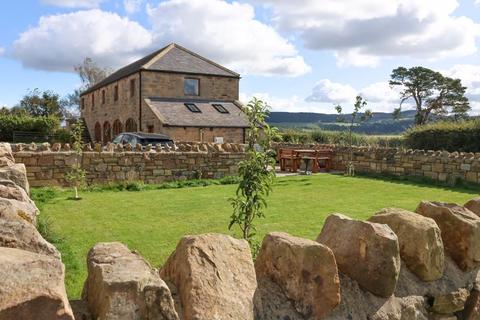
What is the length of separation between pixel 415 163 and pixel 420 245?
13.1 meters

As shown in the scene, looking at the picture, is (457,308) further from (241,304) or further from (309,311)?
(241,304)

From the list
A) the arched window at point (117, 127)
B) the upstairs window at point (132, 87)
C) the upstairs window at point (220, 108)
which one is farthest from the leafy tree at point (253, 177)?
the arched window at point (117, 127)

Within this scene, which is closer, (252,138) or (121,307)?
(121,307)

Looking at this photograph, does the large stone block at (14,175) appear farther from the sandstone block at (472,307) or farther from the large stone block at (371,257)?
the sandstone block at (472,307)

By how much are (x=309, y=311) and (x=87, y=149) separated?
39.0 feet

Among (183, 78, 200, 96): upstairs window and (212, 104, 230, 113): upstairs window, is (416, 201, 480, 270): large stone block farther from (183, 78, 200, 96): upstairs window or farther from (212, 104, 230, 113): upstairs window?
(183, 78, 200, 96): upstairs window

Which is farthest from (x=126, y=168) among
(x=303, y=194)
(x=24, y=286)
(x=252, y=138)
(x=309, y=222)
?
(x=24, y=286)

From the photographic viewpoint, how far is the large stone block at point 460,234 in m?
3.21

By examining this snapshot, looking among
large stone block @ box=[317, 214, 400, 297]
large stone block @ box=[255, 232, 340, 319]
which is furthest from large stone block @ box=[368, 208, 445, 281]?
large stone block @ box=[255, 232, 340, 319]

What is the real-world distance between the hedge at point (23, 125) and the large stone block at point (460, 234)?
34948 millimetres

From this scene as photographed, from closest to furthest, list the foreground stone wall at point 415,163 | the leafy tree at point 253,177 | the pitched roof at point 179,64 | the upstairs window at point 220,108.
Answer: the leafy tree at point 253,177, the foreground stone wall at point 415,163, the upstairs window at point 220,108, the pitched roof at point 179,64

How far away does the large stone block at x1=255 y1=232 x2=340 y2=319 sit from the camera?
2391 millimetres

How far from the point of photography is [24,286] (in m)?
1.66

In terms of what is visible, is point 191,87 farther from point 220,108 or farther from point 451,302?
point 451,302
